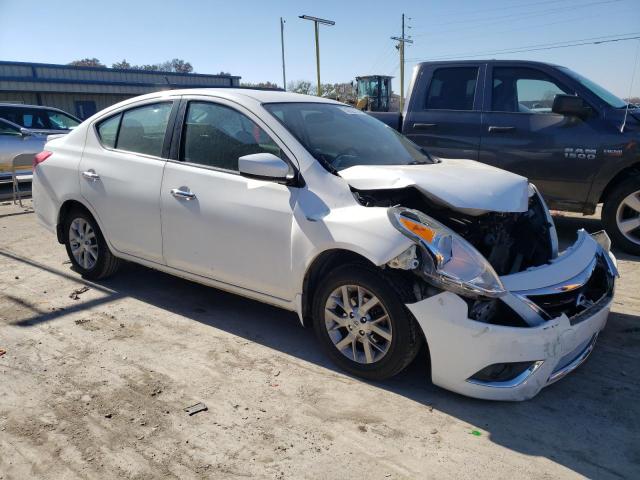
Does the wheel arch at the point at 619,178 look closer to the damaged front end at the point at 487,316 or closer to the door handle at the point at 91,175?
the damaged front end at the point at 487,316

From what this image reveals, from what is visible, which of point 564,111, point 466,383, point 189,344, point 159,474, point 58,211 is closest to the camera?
point 159,474

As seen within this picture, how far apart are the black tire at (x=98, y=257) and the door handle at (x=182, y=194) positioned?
124cm

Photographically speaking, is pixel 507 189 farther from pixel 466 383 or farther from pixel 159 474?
pixel 159 474

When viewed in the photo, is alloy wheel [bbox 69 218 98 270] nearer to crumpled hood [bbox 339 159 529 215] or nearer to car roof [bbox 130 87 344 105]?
car roof [bbox 130 87 344 105]

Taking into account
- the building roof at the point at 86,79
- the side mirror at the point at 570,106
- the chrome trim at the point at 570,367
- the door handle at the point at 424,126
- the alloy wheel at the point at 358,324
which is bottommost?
the chrome trim at the point at 570,367

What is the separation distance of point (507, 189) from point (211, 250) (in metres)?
2.07

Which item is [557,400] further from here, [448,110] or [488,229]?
[448,110]

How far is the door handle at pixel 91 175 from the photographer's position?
4.66m

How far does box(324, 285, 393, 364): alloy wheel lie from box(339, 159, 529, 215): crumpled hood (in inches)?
26.5

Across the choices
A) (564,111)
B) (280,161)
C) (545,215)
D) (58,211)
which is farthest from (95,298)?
(564,111)

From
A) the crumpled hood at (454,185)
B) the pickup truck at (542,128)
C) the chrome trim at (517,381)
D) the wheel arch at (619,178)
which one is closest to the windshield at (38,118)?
the pickup truck at (542,128)

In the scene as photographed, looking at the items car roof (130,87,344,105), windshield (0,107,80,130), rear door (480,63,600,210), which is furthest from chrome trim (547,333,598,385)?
windshield (0,107,80,130)

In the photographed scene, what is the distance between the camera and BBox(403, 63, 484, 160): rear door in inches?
259

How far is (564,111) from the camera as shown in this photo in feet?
19.6
